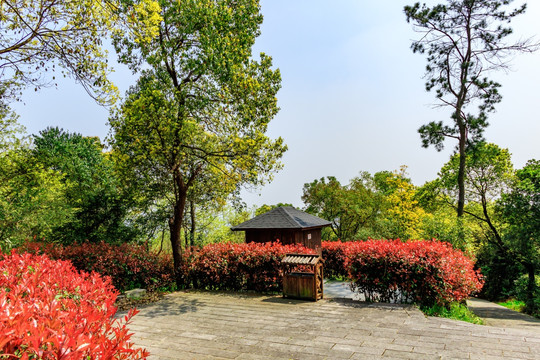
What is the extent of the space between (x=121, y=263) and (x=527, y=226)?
16.8 m

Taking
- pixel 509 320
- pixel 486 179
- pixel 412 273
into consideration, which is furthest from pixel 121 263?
pixel 486 179

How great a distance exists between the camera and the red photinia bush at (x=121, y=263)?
32.0 ft

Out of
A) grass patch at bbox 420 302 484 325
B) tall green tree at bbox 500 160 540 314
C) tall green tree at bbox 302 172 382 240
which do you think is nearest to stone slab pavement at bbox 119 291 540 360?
grass patch at bbox 420 302 484 325

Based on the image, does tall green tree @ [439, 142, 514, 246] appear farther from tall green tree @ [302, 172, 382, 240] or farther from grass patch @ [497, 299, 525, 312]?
tall green tree @ [302, 172, 382, 240]

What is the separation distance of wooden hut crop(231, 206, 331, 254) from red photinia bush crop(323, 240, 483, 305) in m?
6.60

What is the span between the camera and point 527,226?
14.5 m

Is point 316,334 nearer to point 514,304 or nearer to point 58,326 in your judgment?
point 58,326

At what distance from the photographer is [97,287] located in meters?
4.20

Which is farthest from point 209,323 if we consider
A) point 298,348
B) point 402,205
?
point 402,205

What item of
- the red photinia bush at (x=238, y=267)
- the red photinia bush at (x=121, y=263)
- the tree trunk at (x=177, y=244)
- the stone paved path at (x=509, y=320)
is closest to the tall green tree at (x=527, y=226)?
the stone paved path at (x=509, y=320)

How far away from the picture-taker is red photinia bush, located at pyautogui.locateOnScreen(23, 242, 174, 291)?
974 centimetres

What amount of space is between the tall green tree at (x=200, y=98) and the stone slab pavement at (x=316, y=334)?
13.6 ft

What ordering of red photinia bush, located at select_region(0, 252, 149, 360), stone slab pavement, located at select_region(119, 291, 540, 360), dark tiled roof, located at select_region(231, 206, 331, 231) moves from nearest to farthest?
red photinia bush, located at select_region(0, 252, 149, 360), stone slab pavement, located at select_region(119, 291, 540, 360), dark tiled roof, located at select_region(231, 206, 331, 231)

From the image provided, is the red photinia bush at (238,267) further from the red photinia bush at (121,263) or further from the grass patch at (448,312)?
the grass patch at (448,312)
